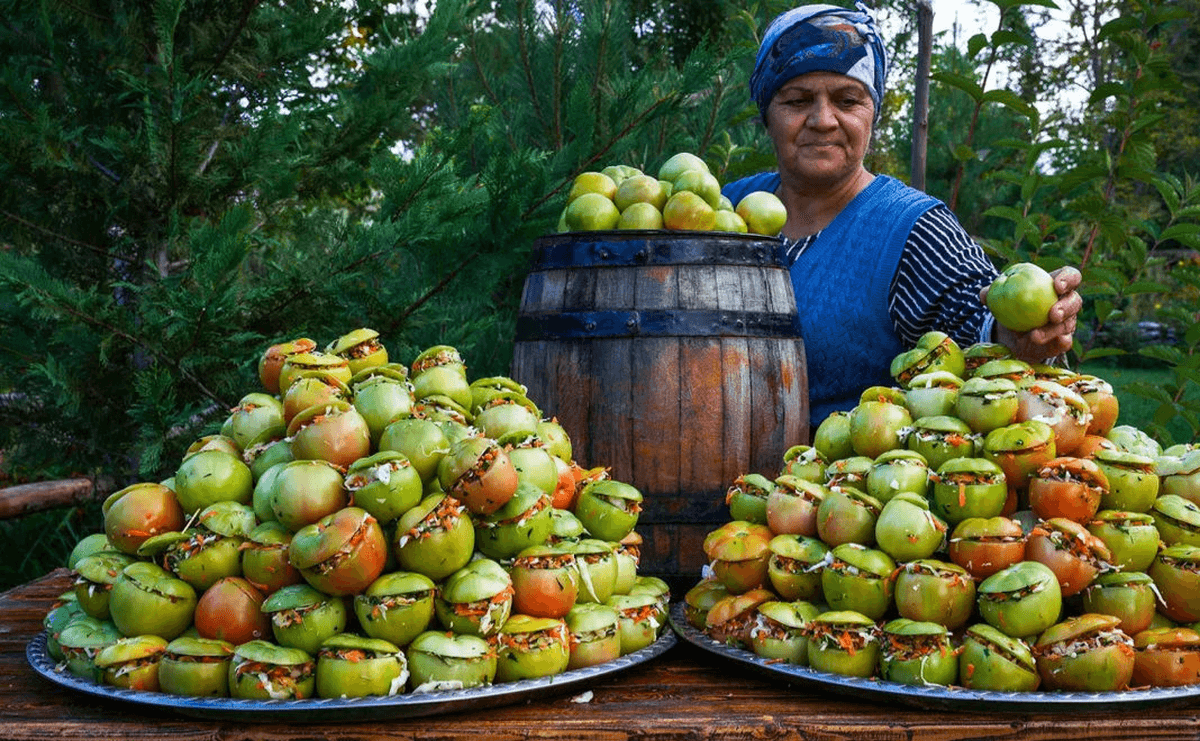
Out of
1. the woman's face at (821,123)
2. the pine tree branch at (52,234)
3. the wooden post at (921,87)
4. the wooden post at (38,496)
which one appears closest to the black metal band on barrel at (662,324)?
the woman's face at (821,123)

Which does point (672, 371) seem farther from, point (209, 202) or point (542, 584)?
point (209, 202)

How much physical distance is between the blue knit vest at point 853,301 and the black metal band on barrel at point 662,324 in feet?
1.60

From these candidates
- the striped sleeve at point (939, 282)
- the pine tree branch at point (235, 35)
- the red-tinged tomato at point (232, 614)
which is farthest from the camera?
the pine tree branch at point (235, 35)

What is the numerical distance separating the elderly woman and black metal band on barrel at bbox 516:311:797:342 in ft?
1.67

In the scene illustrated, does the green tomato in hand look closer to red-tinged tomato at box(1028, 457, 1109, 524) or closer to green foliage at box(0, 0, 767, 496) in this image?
red-tinged tomato at box(1028, 457, 1109, 524)

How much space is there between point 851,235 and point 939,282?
291mm

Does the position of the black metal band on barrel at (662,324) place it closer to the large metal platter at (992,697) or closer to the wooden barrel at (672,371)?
the wooden barrel at (672,371)

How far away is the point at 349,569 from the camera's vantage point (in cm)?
129

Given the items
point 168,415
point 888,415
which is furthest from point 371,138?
point 888,415

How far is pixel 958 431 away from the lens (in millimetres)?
1540

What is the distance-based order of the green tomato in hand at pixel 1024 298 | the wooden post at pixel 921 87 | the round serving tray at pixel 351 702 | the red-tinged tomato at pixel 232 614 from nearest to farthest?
1. the round serving tray at pixel 351 702
2. the red-tinged tomato at pixel 232 614
3. the green tomato in hand at pixel 1024 298
4. the wooden post at pixel 921 87

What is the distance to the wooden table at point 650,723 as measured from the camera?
1.22 metres

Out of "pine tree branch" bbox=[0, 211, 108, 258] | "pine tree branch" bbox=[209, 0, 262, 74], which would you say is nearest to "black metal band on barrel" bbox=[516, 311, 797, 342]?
"pine tree branch" bbox=[209, 0, 262, 74]

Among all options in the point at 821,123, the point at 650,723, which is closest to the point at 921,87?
the point at 821,123
